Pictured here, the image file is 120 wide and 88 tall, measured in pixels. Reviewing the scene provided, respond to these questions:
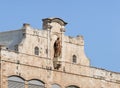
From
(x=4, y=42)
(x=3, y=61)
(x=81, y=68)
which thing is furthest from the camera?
(x=81, y=68)

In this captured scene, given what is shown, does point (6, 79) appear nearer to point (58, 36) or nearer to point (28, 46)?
point (28, 46)

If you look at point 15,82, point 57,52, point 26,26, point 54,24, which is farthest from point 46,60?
point 15,82

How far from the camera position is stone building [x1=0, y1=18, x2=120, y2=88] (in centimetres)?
8388

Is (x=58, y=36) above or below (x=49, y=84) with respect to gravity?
above

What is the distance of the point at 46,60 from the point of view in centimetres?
8831

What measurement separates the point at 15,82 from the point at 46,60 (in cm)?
610

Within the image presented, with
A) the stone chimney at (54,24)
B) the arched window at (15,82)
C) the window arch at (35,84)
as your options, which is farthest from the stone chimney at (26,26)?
the window arch at (35,84)

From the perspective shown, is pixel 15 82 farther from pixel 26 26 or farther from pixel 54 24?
pixel 54 24

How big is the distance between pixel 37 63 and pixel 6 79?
5.81 meters

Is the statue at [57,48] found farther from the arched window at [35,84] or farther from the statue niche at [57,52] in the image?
the arched window at [35,84]

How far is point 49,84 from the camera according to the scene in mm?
88375

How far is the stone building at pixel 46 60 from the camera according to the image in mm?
83875

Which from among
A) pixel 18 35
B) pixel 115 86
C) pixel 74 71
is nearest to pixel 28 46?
pixel 18 35

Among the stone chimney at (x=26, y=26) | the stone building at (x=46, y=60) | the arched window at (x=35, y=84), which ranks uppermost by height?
the stone chimney at (x=26, y=26)
